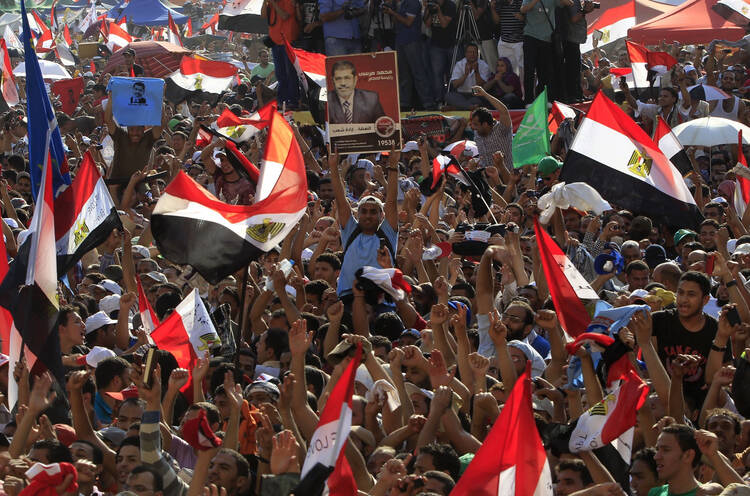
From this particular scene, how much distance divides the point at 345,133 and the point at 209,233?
8.28 feet

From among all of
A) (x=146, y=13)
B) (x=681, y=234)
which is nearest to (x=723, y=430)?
(x=681, y=234)

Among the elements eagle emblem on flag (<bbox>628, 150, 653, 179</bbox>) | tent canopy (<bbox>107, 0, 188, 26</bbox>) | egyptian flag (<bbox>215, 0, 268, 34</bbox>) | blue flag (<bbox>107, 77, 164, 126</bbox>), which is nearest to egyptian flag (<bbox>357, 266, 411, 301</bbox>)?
eagle emblem on flag (<bbox>628, 150, 653, 179</bbox>)

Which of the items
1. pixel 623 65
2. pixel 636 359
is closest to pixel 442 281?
pixel 636 359

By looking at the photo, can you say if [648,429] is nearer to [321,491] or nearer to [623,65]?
[321,491]

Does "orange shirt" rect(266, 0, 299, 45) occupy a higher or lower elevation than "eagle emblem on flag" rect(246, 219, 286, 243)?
lower

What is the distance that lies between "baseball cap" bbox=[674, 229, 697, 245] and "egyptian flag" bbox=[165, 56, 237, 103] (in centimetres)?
1074

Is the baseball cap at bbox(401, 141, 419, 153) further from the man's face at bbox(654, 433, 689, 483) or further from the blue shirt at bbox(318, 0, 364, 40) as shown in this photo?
the man's face at bbox(654, 433, 689, 483)

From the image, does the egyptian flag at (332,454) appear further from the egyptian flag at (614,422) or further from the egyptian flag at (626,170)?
the egyptian flag at (626,170)

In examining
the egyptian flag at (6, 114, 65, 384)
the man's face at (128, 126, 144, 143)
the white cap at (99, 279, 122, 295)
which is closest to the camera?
the egyptian flag at (6, 114, 65, 384)

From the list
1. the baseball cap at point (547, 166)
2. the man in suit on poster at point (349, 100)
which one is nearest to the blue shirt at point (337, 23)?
the baseball cap at point (547, 166)

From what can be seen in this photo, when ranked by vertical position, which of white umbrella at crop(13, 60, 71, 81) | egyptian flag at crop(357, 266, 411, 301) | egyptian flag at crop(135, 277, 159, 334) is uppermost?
egyptian flag at crop(357, 266, 411, 301)

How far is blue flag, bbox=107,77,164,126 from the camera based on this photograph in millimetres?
13203

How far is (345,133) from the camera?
997 centimetres

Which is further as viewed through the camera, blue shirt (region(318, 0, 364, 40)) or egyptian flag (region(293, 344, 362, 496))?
blue shirt (region(318, 0, 364, 40))
